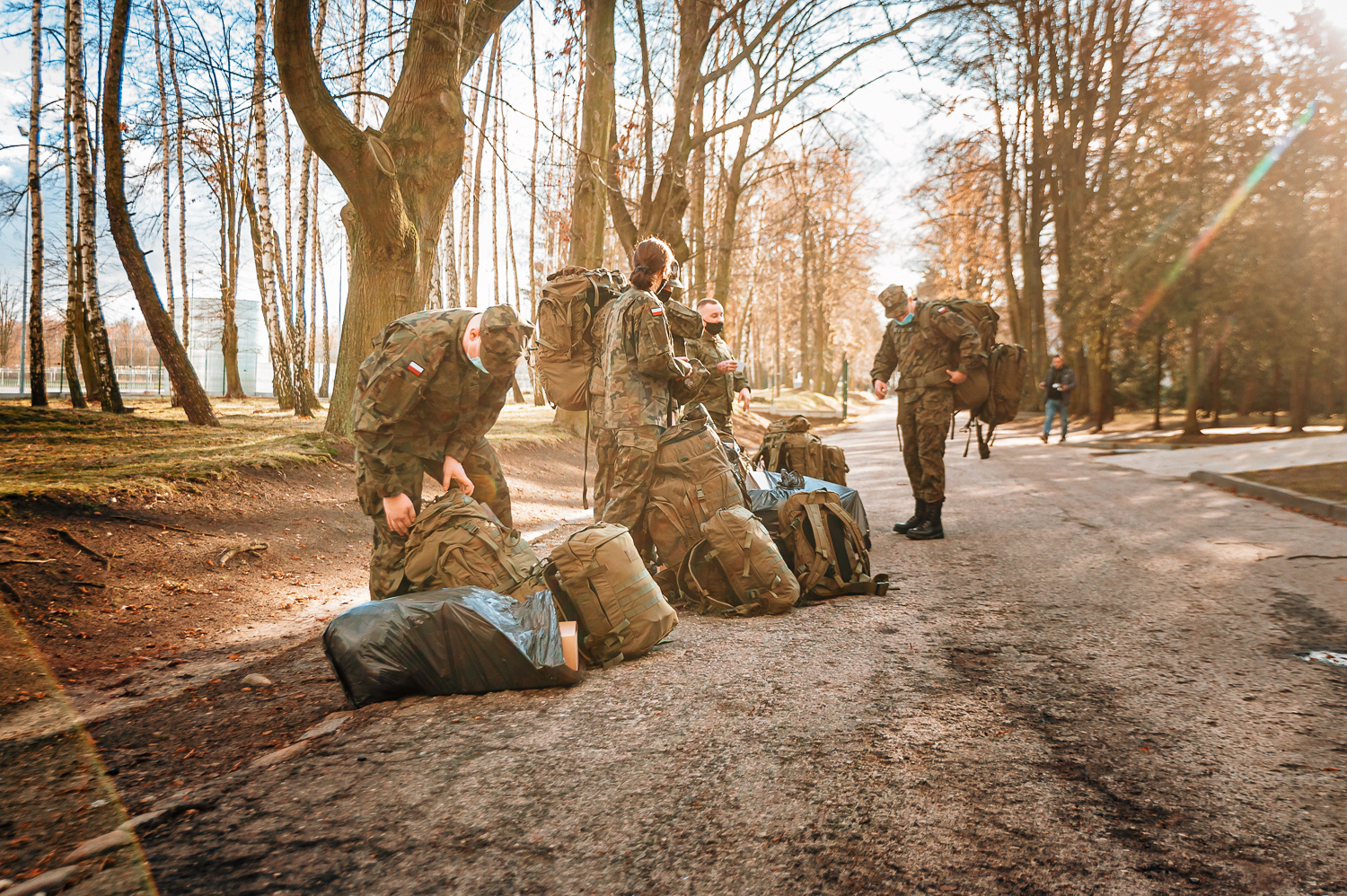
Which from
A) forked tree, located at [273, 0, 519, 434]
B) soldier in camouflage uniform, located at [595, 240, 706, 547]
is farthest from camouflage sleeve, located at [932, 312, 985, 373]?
forked tree, located at [273, 0, 519, 434]

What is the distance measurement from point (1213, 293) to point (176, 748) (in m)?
20.8

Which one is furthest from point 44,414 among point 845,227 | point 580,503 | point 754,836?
point 845,227

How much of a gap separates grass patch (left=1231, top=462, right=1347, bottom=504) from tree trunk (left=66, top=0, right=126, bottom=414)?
56.6 ft

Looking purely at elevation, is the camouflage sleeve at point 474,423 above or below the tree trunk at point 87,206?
below

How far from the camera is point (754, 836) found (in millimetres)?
2205

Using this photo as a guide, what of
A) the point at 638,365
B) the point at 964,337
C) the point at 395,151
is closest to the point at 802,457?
the point at 964,337

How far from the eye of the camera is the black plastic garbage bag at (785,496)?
548cm

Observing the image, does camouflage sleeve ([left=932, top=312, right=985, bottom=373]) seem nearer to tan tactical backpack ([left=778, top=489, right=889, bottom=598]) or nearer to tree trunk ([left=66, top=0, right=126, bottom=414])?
tan tactical backpack ([left=778, top=489, right=889, bottom=598])

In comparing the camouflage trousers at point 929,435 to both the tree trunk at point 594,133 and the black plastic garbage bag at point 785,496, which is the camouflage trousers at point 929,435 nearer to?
the black plastic garbage bag at point 785,496

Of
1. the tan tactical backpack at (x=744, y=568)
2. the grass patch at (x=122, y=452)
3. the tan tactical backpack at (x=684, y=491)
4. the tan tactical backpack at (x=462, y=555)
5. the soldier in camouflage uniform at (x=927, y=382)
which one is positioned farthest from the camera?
the soldier in camouflage uniform at (x=927, y=382)

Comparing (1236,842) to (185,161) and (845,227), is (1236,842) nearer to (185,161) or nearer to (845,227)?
(185,161)

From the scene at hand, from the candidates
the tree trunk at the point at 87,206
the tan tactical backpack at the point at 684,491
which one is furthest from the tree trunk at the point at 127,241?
the tan tactical backpack at the point at 684,491

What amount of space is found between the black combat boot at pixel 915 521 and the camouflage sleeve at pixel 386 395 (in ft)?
16.2

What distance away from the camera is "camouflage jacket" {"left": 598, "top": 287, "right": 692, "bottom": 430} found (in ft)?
16.6
